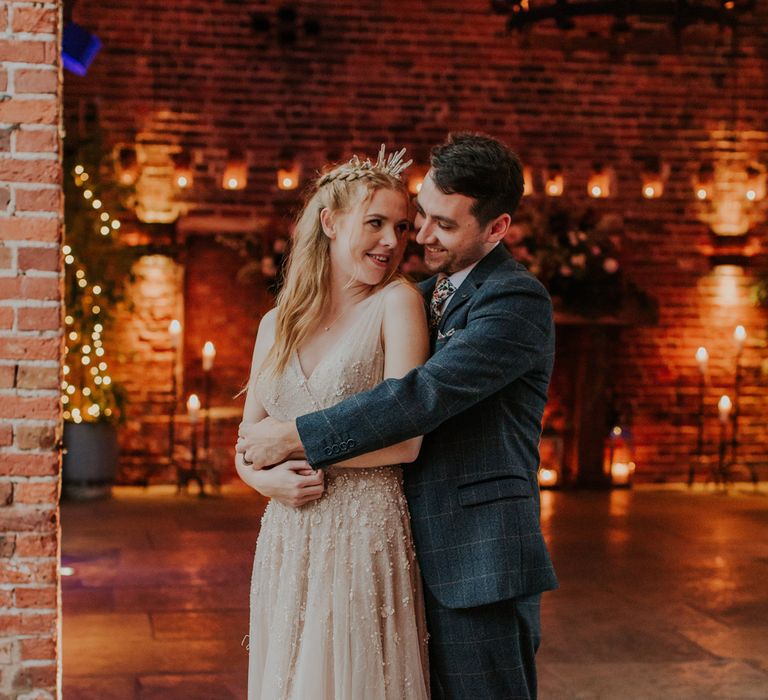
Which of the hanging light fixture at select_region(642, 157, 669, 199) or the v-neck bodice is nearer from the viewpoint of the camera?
the v-neck bodice

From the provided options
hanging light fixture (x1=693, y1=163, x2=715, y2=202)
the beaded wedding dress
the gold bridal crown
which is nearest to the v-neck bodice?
the beaded wedding dress

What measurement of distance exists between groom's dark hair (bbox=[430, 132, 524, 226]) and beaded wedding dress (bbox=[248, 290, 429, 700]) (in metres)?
0.26

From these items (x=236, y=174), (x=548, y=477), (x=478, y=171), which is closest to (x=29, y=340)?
(x=478, y=171)

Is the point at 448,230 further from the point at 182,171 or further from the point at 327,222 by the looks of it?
the point at 182,171

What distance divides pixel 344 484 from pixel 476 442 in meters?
0.27

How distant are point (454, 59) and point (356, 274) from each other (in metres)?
6.17

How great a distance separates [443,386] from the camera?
2.01m

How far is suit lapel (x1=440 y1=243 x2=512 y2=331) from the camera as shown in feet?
7.16

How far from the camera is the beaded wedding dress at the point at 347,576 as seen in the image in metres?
2.16

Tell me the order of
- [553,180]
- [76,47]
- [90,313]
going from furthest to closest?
[553,180] < [90,313] < [76,47]

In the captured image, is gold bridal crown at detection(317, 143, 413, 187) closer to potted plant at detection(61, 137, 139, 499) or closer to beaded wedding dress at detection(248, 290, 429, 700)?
beaded wedding dress at detection(248, 290, 429, 700)

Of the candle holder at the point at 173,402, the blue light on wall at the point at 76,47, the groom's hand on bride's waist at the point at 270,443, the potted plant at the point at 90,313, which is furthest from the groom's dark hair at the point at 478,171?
the candle holder at the point at 173,402

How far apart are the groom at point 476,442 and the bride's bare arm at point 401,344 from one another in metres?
0.04

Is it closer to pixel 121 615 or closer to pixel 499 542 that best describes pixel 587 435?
pixel 121 615
